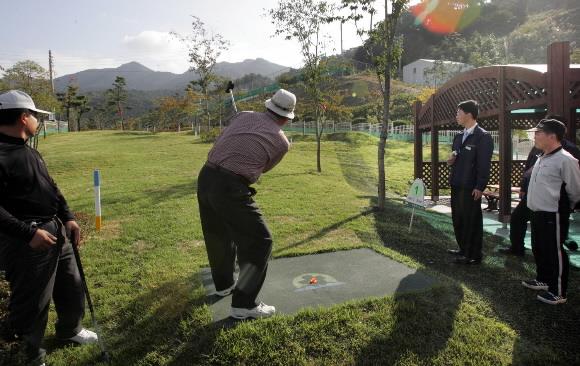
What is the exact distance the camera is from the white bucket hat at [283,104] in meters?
3.35

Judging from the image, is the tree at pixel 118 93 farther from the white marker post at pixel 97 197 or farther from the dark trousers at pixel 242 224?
the dark trousers at pixel 242 224

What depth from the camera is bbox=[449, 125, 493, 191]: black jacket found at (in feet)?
16.2

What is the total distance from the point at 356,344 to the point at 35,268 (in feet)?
7.81

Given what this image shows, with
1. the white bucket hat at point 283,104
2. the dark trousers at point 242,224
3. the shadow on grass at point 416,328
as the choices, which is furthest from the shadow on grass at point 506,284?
the white bucket hat at point 283,104

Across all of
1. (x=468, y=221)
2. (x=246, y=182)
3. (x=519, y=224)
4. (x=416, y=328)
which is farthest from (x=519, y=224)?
(x=246, y=182)

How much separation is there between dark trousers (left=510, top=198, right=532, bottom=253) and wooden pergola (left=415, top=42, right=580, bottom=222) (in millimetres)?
1251

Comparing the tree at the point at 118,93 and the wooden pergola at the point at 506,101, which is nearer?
the wooden pergola at the point at 506,101

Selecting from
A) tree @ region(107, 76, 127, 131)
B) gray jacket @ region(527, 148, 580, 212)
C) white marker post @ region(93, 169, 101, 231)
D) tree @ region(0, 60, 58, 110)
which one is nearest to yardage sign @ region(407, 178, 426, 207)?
gray jacket @ region(527, 148, 580, 212)

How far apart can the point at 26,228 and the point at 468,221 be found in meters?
4.72

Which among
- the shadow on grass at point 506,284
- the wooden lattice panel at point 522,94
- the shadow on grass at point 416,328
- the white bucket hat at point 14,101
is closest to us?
the white bucket hat at point 14,101

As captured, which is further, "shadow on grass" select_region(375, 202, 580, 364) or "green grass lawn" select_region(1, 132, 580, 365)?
"shadow on grass" select_region(375, 202, 580, 364)

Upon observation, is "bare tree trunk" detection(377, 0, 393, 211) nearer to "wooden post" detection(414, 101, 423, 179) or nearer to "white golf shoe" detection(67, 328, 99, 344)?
"wooden post" detection(414, 101, 423, 179)

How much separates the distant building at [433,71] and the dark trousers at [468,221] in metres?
45.5

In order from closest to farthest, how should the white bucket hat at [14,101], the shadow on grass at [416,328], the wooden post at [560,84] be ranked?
the white bucket hat at [14,101], the shadow on grass at [416,328], the wooden post at [560,84]
